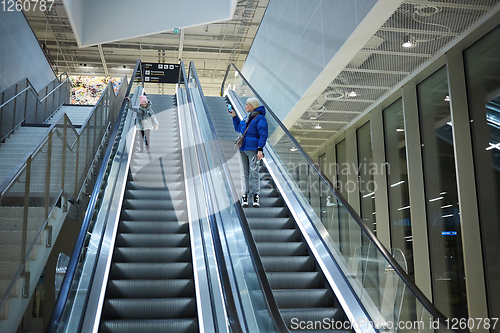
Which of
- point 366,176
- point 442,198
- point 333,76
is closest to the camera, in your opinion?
point 442,198

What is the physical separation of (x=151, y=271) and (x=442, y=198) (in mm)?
5226

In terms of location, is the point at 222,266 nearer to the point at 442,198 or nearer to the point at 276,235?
the point at 276,235

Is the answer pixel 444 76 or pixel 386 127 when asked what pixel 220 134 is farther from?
pixel 444 76

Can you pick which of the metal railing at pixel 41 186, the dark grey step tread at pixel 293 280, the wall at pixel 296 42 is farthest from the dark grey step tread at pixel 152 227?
the wall at pixel 296 42

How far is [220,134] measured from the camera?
416 inches

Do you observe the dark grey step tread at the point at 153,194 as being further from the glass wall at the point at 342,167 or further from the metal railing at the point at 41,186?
the glass wall at the point at 342,167

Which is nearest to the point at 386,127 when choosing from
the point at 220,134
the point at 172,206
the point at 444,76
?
the point at 444,76

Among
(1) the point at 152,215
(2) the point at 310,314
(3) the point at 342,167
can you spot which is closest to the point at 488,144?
(2) the point at 310,314

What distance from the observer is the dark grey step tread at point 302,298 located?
5.08m

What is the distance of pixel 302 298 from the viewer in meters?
5.10

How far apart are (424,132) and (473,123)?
1.52 m

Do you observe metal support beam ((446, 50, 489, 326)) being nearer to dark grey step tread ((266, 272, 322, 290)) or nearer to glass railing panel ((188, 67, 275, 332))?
dark grey step tread ((266, 272, 322, 290))

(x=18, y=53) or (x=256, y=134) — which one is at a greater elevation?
(x=18, y=53)

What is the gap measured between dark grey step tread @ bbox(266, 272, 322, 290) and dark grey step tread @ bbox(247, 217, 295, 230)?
1.28m
